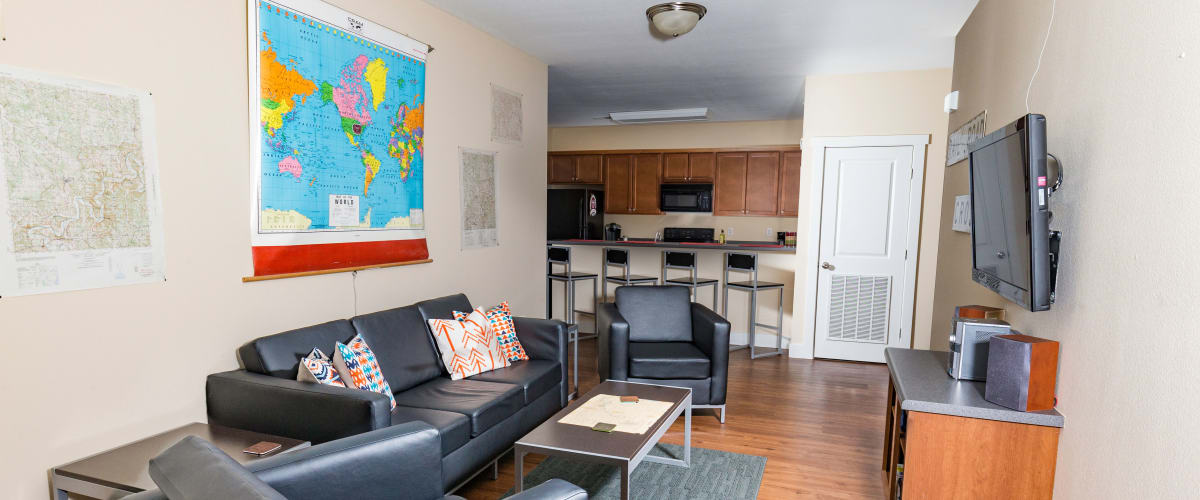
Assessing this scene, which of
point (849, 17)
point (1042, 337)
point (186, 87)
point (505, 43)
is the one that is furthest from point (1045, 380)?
point (505, 43)

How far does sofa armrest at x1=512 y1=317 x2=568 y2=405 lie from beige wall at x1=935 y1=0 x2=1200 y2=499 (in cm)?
228

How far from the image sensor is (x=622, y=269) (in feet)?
20.1

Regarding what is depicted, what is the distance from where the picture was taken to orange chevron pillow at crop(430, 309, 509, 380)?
10.4ft

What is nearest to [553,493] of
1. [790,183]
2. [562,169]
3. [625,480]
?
[625,480]

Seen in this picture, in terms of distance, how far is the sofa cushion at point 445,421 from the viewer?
94.9 inches

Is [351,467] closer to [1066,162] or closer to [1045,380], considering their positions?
[1045,380]

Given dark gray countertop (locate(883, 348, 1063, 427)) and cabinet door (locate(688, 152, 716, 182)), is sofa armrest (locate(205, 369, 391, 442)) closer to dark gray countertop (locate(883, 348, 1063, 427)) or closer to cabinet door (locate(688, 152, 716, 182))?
dark gray countertop (locate(883, 348, 1063, 427))

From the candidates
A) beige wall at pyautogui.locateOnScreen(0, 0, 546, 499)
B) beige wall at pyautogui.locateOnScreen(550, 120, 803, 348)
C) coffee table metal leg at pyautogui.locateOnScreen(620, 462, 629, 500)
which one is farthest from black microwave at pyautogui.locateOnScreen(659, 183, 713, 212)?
coffee table metal leg at pyautogui.locateOnScreen(620, 462, 629, 500)

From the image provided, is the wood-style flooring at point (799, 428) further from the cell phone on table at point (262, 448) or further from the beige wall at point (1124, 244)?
the beige wall at point (1124, 244)

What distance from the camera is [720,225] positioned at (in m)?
7.52

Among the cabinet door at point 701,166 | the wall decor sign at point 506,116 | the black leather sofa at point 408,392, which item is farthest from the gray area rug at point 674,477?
the cabinet door at point 701,166

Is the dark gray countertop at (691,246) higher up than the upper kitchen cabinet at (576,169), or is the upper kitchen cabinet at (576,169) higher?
the upper kitchen cabinet at (576,169)

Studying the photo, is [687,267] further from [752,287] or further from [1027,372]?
[1027,372]

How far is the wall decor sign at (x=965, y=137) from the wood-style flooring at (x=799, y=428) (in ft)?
5.54
